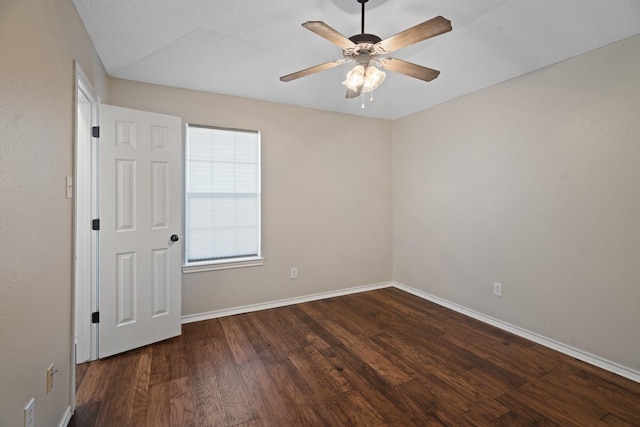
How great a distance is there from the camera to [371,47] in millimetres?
1776

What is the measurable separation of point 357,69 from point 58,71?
163 cm

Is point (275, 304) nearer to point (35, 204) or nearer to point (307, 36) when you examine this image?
point (35, 204)

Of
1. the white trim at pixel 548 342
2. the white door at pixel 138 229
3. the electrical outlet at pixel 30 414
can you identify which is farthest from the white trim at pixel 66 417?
the white trim at pixel 548 342

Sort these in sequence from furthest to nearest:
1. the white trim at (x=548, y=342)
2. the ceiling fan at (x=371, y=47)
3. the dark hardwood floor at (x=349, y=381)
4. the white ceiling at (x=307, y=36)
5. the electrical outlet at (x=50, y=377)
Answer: the white trim at (x=548, y=342), the white ceiling at (x=307, y=36), the dark hardwood floor at (x=349, y=381), the ceiling fan at (x=371, y=47), the electrical outlet at (x=50, y=377)

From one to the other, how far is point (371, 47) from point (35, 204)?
189 centimetres

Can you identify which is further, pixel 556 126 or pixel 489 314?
pixel 489 314

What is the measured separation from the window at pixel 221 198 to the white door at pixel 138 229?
38 centimetres

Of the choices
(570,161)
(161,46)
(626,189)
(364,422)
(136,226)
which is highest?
(161,46)

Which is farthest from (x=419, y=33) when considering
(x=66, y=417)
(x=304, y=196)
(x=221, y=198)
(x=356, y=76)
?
(x=66, y=417)

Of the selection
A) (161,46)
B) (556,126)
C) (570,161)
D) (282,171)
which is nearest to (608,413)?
(570,161)

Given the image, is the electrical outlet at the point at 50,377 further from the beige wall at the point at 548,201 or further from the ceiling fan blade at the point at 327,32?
the beige wall at the point at 548,201

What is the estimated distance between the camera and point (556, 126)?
250 cm

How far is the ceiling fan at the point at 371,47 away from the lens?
1.53 meters

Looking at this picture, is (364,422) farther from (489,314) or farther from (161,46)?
(161,46)
